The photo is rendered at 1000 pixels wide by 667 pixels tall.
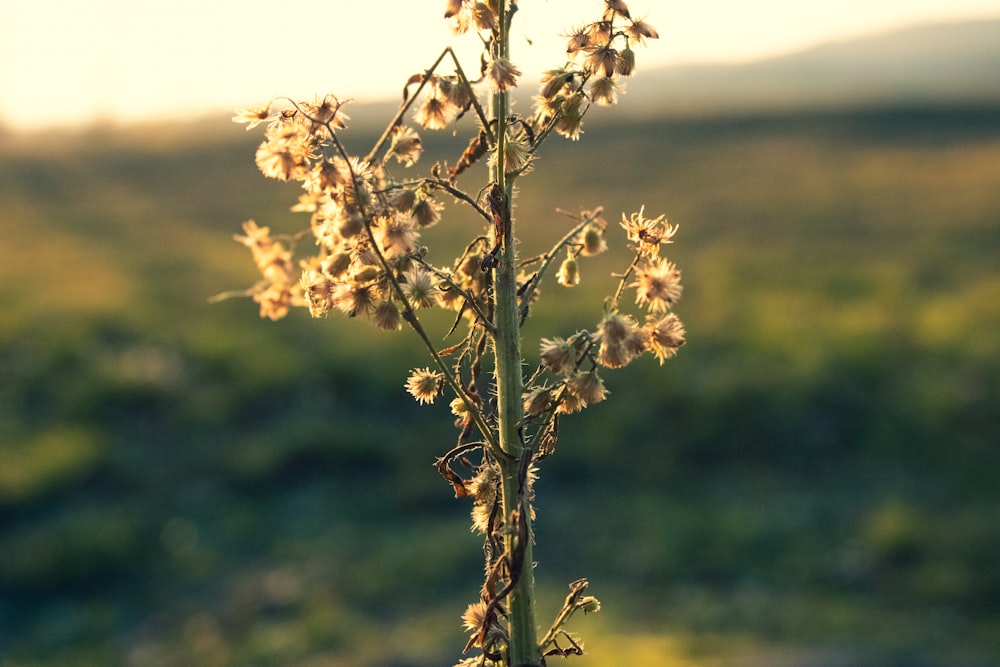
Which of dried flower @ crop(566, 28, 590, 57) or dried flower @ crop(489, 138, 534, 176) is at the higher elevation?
dried flower @ crop(566, 28, 590, 57)

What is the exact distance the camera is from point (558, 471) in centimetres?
1416

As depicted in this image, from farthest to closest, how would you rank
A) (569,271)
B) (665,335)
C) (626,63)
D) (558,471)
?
(558,471) → (569,271) → (626,63) → (665,335)

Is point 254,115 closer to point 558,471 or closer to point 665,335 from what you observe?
point 665,335

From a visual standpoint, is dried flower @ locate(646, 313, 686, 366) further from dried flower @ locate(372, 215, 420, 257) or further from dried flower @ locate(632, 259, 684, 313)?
dried flower @ locate(372, 215, 420, 257)

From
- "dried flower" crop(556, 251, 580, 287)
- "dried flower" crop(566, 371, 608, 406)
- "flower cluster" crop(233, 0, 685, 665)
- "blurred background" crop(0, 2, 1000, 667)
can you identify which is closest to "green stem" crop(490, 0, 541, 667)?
"flower cluster" crop(233, 0, 685, 665)

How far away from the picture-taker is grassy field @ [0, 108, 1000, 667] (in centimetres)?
1087

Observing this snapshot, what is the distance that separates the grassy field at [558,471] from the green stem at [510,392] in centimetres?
724

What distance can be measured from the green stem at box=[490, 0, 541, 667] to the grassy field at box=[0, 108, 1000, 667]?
7.24 meters

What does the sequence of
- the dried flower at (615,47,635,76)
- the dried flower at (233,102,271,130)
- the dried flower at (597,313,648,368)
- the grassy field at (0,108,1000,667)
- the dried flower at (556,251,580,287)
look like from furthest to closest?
the grassy field at (0,108,1000,667)
the dried flower at (556,251,580,287)
the dried flower at (615,47,635,76)
the dried flower at (233,102,271,130)
the dried flower at (597,313,648,368)

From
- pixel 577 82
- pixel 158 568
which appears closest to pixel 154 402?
pixel 158 568

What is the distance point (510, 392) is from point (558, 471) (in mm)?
12121

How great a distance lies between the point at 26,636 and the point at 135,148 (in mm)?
27359

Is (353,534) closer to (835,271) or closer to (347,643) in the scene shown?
(347,643)

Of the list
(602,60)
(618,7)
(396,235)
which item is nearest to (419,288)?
(396,235)
